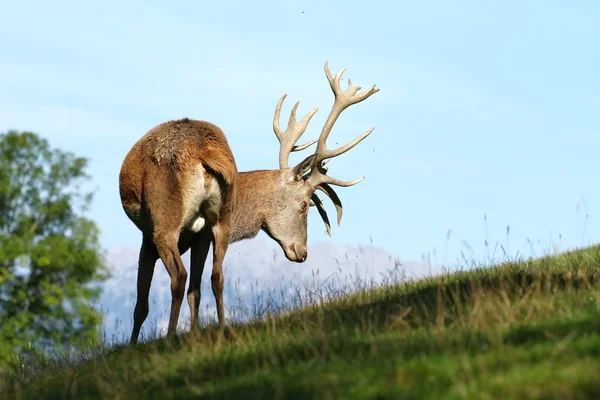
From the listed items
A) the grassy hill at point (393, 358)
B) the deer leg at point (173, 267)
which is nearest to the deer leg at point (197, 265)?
the deer leg at point (173, 267)

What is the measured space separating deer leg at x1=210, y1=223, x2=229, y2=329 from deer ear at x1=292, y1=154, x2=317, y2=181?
109 inches

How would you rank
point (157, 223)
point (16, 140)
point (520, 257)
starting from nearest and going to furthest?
point (157, 223)
point (520, 257)
point (16, 140)

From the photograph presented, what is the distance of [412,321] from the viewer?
273 inches

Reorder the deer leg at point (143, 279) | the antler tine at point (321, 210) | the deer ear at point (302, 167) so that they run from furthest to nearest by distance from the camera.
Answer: the antler tine at point (321, 210), the deer ear at point (302, 167), the deer leg at point (143, 279)

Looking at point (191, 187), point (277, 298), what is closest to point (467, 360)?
point (191, 187)

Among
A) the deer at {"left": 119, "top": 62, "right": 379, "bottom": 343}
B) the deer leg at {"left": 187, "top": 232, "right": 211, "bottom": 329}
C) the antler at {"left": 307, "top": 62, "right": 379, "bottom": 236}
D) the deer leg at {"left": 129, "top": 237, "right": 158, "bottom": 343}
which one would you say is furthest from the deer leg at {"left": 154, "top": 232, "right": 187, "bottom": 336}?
the antler at {"left": 307, "top": 62, "right": 379, "bottom": 236}

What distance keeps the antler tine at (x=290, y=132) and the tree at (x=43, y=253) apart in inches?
793

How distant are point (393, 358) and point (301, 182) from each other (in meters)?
7.22

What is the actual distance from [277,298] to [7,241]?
80.6 ft

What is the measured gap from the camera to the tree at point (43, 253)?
33250 mm

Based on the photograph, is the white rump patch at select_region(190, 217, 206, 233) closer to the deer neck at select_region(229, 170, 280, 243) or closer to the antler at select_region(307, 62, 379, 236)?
the deer neck at select_region(229, 170, 280, 243)

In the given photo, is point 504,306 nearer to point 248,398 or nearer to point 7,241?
point 248,398

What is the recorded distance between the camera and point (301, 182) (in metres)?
12.6

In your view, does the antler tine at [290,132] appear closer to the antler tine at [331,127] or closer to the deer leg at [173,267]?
the antler tine at [331,127]
